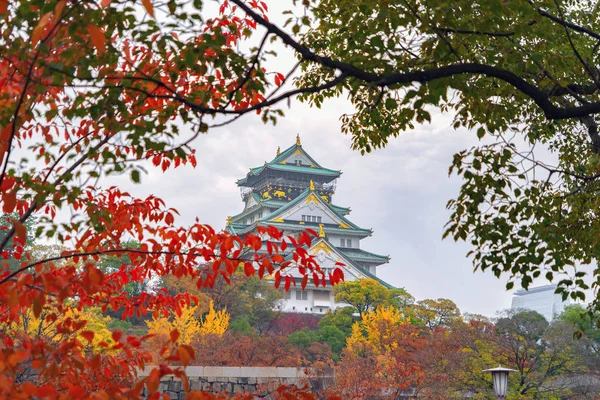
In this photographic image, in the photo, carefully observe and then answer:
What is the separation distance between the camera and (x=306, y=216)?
51.6 meters

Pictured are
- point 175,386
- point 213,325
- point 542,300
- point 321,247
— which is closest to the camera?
point 175,386

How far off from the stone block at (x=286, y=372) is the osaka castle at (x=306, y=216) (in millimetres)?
28639

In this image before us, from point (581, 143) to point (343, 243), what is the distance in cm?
4522

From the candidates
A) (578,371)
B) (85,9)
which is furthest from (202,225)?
(578,371)

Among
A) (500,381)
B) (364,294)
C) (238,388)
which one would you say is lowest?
(238,388)

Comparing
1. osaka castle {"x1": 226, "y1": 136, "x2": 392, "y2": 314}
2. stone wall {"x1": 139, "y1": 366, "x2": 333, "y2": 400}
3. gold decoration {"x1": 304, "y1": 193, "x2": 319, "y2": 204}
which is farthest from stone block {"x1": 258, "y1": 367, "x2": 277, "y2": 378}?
gold decoration {"x1": 304, "y1": 193, "x2": 319, "y2": 204}

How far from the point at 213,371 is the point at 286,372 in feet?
7.12

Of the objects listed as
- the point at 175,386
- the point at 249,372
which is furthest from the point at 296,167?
the point at 175,386

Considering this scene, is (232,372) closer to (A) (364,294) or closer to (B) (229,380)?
(B) (229,380)

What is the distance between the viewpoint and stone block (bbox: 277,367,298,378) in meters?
15.6

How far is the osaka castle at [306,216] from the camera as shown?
47188mm

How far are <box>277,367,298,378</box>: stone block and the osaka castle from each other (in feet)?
94.0

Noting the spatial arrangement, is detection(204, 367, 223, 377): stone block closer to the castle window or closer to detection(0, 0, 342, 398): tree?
detection(0, 0, 342, 398): tree

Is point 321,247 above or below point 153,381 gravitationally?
above
